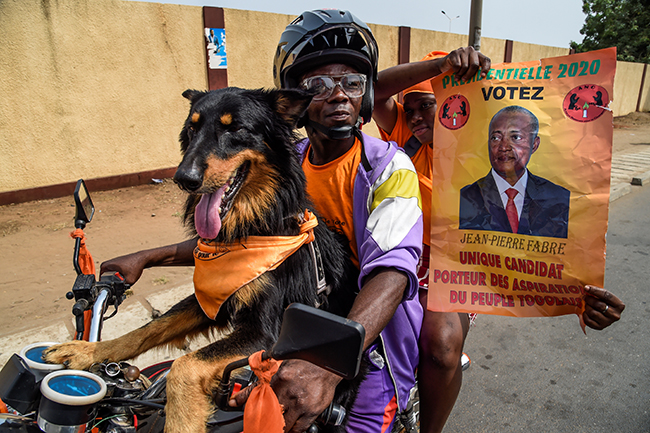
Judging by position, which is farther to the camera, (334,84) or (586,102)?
(334,84)

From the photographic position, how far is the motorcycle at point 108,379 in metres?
0.90

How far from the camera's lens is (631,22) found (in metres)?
24.2

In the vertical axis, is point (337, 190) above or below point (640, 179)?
above

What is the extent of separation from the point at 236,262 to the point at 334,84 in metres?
0.95

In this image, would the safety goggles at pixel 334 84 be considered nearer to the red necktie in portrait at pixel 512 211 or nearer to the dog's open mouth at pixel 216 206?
the dog's open mouth at pixel 216 206

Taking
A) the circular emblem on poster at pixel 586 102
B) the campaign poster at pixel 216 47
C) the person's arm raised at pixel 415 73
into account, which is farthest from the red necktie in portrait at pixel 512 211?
the campaign poster at pixel 216 47

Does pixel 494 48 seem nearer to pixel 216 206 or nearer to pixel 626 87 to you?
pixel 626 87

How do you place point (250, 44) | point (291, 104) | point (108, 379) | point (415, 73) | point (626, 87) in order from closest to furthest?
point (108, 379)
point (291, 104)
point (415, 73)
point (250, 44)
point (626, 87)

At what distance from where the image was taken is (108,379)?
144 centimetres

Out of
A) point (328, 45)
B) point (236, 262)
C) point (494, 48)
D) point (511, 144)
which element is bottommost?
point (236, 262)

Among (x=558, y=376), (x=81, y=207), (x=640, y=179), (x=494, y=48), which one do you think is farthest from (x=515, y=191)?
(x=494, y=48)

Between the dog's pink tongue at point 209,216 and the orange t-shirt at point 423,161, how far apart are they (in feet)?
3.75

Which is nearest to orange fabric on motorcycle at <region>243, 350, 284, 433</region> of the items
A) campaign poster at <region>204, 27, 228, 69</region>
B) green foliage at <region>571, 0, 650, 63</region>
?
campaign poster at <region>204, 27, 228, 69</region>

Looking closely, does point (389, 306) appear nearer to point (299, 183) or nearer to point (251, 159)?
point (299, 183)
